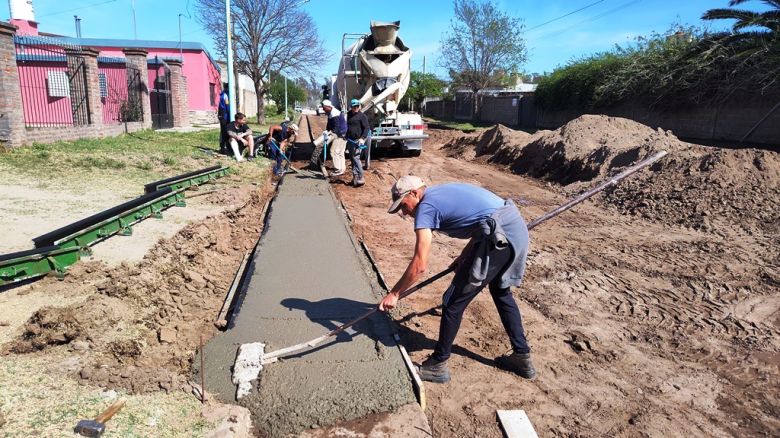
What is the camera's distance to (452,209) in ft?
10.4

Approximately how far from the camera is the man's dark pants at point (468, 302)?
335cm

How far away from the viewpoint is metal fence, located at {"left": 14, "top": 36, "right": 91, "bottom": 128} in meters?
13.9

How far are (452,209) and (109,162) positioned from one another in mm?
9203

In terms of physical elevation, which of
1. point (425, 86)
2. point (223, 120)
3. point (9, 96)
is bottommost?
point (223, 120)

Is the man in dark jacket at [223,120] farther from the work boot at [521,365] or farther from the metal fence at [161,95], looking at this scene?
the work boot at [521,365]

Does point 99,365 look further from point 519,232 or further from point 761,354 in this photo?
point 761,354

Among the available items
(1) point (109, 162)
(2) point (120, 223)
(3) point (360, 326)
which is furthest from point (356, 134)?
(3) point (360, 326)

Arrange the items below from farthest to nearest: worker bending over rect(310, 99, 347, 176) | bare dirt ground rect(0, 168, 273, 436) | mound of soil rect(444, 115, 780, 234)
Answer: worker bending over rect(310, 99, 347, 176) < mound of soil rect(444, 115, 780, 234) < bare dirt ground rect(0, 168, 273, 436)

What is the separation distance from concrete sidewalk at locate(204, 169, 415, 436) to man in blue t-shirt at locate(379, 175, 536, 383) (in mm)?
447

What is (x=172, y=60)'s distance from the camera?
Answer: 828 inches

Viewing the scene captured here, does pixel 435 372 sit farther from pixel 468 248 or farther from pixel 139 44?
pixel 139 44

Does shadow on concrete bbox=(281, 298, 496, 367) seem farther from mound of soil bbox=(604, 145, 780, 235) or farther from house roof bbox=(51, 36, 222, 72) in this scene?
house roof bbox=(51, 36, 222, 72)

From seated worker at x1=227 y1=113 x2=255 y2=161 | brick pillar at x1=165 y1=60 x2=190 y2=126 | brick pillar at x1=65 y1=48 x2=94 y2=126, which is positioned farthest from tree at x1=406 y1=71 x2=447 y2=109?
seated worker at x1=227 y1=113 x2=255 y2=161

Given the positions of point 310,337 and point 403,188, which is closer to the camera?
point 403,188
